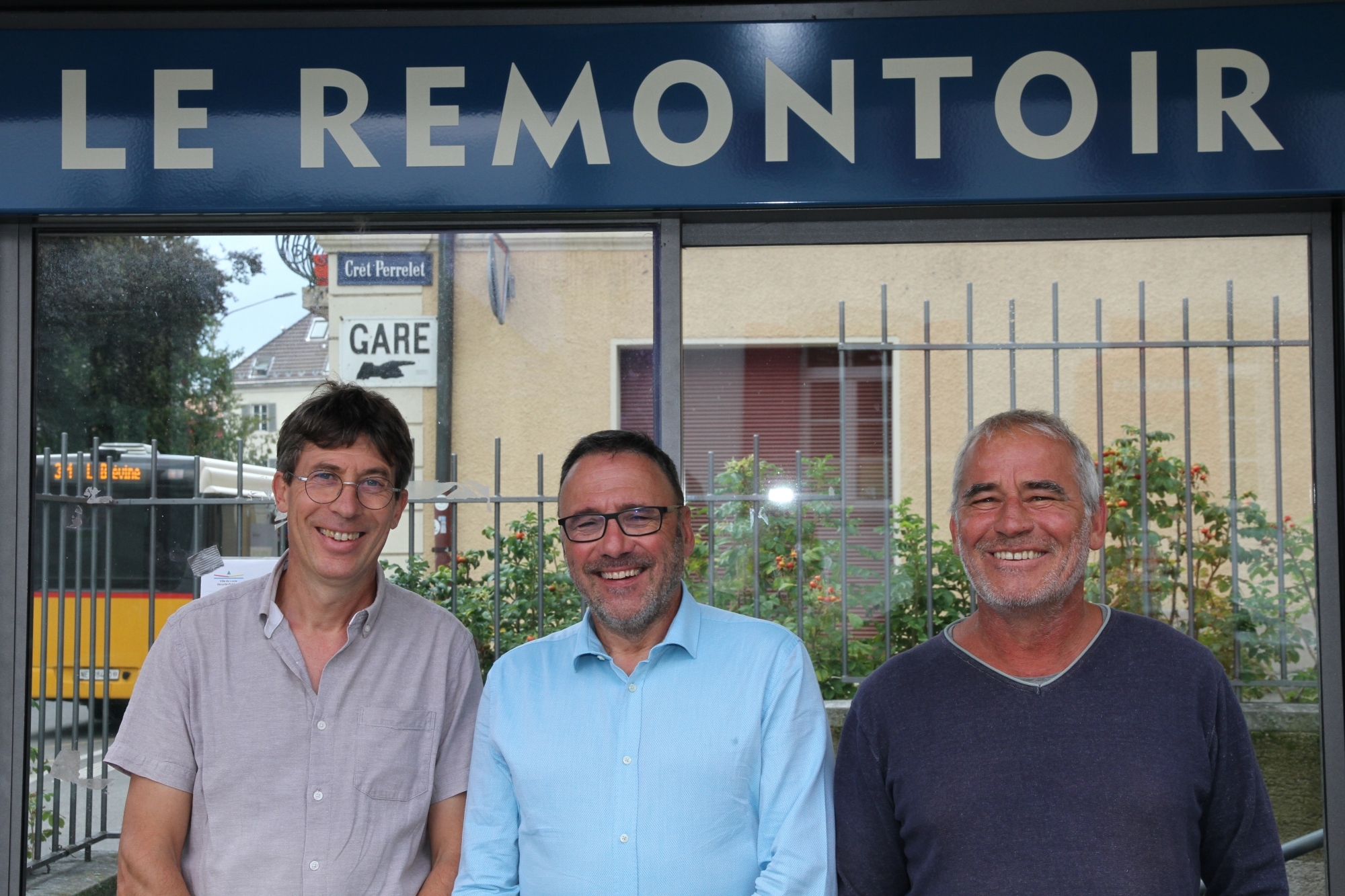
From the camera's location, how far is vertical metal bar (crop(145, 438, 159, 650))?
3.15m

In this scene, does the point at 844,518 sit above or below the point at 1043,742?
above

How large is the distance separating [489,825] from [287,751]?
0.43 meters

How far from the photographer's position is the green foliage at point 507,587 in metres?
3.21

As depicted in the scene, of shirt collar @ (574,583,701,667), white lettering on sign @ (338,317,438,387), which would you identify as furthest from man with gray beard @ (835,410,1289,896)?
white lettering on sign @ (338,317,438,387)

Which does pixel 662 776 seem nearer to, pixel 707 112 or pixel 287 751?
pixel 287 751

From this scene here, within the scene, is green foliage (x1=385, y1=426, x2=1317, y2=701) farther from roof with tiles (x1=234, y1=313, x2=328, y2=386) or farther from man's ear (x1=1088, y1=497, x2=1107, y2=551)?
man's ear (x1=1088, y1=497, x2=1107, y2=551)

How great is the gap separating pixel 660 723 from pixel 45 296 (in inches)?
87.1

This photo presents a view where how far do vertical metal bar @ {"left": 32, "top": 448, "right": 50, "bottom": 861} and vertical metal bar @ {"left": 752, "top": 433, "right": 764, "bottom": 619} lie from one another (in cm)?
193

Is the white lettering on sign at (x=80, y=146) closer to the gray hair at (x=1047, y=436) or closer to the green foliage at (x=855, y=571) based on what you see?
the green foliage at (x=855, y=571)

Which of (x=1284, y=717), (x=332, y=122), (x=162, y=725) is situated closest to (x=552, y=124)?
(x=332, y=122)

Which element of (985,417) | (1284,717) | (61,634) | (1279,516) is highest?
(985,417)

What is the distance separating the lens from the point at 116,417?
316 cm

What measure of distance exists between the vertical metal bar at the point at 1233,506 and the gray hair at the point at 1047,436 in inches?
46.0

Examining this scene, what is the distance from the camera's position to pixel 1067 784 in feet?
6.20
